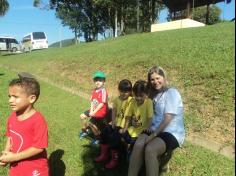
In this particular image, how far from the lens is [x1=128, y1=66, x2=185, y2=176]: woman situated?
4946mm

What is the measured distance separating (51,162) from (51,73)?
1034 centimetres

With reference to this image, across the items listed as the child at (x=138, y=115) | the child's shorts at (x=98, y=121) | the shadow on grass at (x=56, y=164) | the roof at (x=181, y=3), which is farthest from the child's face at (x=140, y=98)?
the roof at (x=181, y=3)

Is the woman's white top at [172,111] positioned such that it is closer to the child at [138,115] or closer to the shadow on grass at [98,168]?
the child at [138,115]

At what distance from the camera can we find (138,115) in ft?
19.5

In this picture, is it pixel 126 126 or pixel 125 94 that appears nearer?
pixel 126 126

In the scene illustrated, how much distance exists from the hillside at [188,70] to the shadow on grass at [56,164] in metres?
2.27

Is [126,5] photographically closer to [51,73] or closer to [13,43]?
[13,43]

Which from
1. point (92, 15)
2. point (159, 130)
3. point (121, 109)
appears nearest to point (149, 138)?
point (159, 130)

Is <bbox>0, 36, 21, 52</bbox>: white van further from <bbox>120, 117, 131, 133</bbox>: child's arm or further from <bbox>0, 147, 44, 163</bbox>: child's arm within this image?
<bbox>0, 147, 44, 163</bbox>: child's arm

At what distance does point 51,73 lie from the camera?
16656mm

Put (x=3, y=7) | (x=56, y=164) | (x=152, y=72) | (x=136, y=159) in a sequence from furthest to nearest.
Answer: (x=3, y=7) → (x=56, y=164) → (x=152, y=72) → (x=136, y=159)

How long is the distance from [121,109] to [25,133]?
8.54ft

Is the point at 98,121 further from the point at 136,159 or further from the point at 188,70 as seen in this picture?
the point at 188,70

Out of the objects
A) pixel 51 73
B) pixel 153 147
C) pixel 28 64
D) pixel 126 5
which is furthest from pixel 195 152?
pixel 126 5
